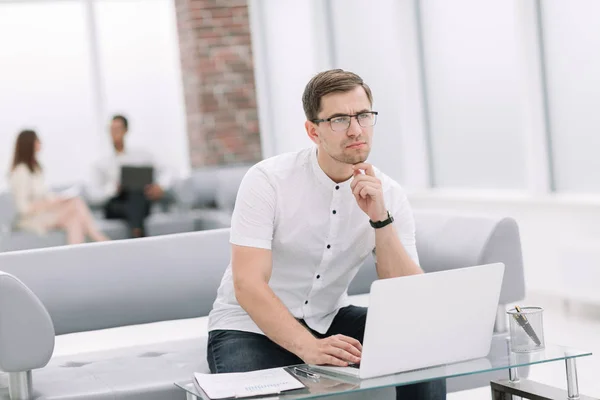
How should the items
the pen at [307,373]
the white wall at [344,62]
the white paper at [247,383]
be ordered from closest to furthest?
the white paper at [247,383]
the pen at [307,373]
the white wall at [344,62]

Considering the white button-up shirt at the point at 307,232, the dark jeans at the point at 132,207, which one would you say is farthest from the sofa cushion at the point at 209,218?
the white button-up shirt at the point at 307,232

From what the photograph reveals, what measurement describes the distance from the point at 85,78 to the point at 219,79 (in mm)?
1993

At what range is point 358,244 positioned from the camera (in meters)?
2.93

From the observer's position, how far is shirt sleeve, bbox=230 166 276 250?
275 centimetres

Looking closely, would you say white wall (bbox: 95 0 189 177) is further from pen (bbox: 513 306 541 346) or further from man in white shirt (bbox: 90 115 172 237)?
pen (bbox: 513 306 541 346)

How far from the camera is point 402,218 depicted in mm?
2918

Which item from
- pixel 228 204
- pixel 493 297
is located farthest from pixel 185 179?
pixel 493 297

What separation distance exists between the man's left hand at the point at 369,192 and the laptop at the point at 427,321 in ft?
1.64

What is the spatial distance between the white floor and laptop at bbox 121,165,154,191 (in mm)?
2343

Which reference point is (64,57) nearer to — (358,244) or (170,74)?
(170,74)

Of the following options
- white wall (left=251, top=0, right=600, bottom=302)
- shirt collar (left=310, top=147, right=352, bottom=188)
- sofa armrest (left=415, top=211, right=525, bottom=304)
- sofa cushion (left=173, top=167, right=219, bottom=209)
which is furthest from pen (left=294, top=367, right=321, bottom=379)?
sofa cushion (left=173, top=167, right=219, bottom=209)

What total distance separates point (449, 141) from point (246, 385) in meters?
5.09

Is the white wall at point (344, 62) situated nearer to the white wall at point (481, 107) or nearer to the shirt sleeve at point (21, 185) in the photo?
the white wall at point (481, 107)

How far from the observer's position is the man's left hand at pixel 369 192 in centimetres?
270
